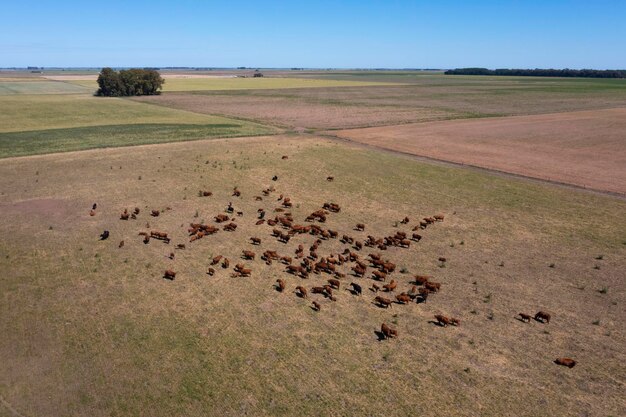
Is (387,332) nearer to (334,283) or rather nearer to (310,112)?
(334,283)

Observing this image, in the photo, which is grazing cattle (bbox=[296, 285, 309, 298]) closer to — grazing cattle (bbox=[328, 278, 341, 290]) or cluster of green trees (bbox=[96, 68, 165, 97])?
grazing cattle (bbox=[328, 278, 341, 290])

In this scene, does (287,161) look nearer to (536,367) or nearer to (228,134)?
(228,134)

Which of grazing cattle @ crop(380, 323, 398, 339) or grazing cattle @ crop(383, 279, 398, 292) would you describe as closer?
grazing cattle @ crop(380, 323, 398, 339)

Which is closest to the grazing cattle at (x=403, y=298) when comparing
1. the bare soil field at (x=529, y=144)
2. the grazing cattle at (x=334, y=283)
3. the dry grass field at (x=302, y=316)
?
the dry grass field at (x=302, y=316)

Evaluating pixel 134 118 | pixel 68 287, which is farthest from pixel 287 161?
pixel 134 118

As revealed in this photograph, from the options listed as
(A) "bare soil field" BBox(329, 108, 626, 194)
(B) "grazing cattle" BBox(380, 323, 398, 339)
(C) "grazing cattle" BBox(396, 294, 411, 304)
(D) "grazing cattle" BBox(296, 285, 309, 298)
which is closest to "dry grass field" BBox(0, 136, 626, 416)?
(C) "grazing cattle" BBox(396, 294, 411, 304)

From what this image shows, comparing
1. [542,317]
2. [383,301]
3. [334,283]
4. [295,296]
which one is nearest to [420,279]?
[383,301]
